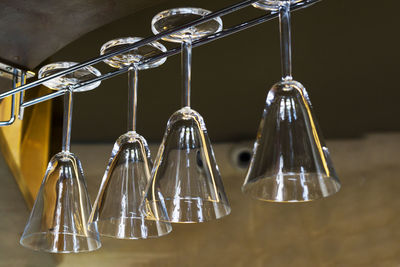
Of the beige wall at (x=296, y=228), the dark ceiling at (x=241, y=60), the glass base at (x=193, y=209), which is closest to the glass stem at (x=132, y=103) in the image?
the glass base at (x=193, y=209)

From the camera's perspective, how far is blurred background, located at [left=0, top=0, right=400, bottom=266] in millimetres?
1341

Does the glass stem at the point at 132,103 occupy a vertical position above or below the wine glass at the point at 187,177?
above

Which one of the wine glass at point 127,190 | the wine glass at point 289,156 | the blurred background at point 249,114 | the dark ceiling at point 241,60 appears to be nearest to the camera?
the wine glass at point 289,156

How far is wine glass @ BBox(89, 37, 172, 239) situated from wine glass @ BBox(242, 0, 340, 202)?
0.47 feet

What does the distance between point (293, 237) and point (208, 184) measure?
1.03m

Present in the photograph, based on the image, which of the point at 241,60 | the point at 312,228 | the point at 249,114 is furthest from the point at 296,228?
A: the point at 241,60

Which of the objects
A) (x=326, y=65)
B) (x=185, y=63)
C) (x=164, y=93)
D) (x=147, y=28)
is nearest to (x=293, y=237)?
(x=326, y=65)

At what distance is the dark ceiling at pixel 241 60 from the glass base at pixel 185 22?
1.89 feet

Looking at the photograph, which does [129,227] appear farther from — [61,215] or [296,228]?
[296,228]

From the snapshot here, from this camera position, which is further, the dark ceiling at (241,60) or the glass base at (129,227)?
the dark ceiling at (241,60)

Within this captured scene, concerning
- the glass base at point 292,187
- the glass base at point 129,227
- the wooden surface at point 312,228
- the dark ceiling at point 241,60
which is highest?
the dark ceiling at point 241,60

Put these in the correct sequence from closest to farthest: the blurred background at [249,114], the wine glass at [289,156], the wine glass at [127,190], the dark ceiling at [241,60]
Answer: the wine glass at [289,156] < the wine glass at [127,190] < the dark ceiling at [241,60] < the blurred background at [249,114]

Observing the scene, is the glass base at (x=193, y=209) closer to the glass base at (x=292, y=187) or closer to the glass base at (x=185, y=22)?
the glass base at (x=292, y=187)

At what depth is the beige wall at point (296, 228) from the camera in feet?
4.49
